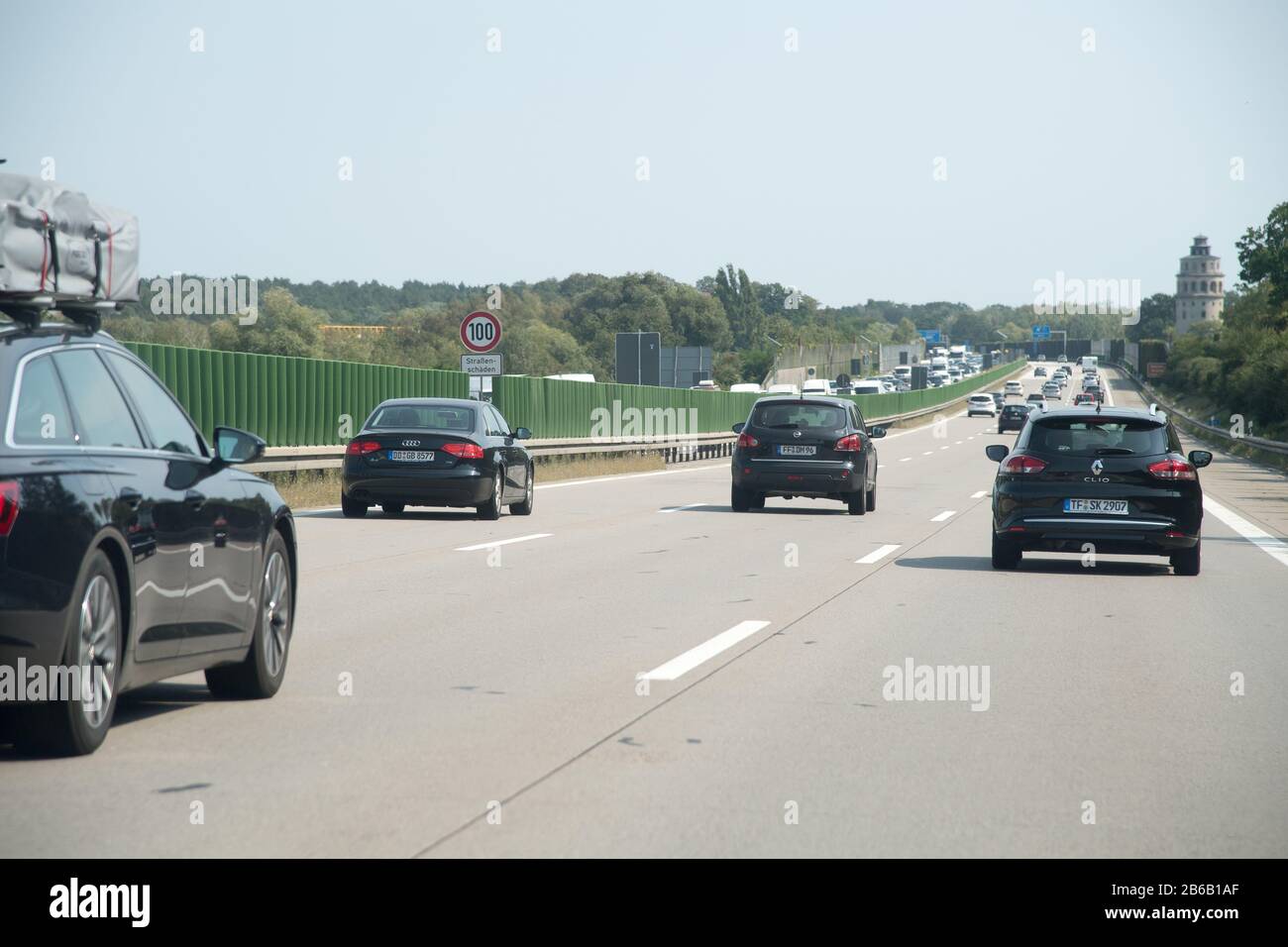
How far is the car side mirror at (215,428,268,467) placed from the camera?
7.62 meters

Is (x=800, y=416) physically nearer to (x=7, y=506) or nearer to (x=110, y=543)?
(x=110, y=543)

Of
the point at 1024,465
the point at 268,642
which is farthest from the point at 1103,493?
the point at 268,642

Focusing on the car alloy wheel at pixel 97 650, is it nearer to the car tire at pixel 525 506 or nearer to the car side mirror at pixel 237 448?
the car side mirror at pixel 237 448

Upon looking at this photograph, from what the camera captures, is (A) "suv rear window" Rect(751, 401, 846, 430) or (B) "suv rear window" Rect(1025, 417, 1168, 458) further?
(A) "suv rear window" Rect(751, 401, 846, 430)

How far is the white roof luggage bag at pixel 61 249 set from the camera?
6809 millimetres

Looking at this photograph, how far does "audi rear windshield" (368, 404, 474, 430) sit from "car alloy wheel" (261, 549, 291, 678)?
13.0m

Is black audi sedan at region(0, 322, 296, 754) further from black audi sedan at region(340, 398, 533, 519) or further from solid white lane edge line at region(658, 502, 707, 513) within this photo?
solid white lane edge line at region(658, 502, 707, 513)

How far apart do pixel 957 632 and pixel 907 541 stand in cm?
848

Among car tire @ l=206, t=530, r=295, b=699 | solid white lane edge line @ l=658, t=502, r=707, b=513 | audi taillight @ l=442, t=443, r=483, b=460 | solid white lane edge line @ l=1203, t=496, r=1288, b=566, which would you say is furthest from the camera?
solid white lane edge line @ l=658, t=502, r=707, b=513

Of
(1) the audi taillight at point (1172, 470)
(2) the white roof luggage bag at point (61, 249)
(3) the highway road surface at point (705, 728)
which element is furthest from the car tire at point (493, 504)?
(2) the white roof luggage bag at point (61, 249)

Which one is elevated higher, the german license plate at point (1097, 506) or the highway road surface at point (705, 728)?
the german license plate at point (1097, 506)

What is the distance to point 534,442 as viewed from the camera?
3703 centimetres

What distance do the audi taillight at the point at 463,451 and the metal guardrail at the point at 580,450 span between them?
7.84 ft

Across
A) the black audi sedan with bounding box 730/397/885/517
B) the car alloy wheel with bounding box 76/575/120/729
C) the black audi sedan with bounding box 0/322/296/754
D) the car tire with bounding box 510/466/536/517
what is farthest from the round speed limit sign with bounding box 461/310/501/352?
the car alloy wheel with bounding box 76/575/120/729
